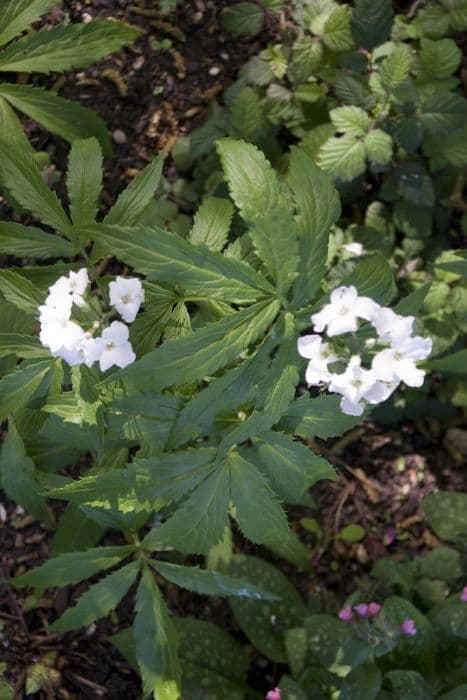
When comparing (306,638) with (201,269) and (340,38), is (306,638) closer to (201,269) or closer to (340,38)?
(201,269)

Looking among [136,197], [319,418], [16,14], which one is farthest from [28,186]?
[16,14]

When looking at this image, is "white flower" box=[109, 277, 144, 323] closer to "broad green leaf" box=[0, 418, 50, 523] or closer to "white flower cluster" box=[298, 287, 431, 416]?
"white flower cluster" box=[298, 287, 431, 416]

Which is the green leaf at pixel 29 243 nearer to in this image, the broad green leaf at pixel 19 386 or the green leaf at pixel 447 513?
the broad green leaf at pixel 19 386

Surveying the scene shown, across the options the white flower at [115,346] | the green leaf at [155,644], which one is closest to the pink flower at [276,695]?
the green leaf at [155,644]

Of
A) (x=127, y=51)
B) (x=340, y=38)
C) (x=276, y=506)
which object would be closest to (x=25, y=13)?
(x=127, y=51)

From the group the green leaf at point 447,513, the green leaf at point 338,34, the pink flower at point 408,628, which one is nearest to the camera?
the pink flower at point 408,628

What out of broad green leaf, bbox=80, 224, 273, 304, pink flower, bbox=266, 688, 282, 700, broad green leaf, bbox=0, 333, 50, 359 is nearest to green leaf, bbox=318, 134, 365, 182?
broad green leaf, bbox=80, 224, 273, 304

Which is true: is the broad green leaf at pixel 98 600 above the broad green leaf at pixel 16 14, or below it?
below

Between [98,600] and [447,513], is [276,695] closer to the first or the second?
[98,600]
